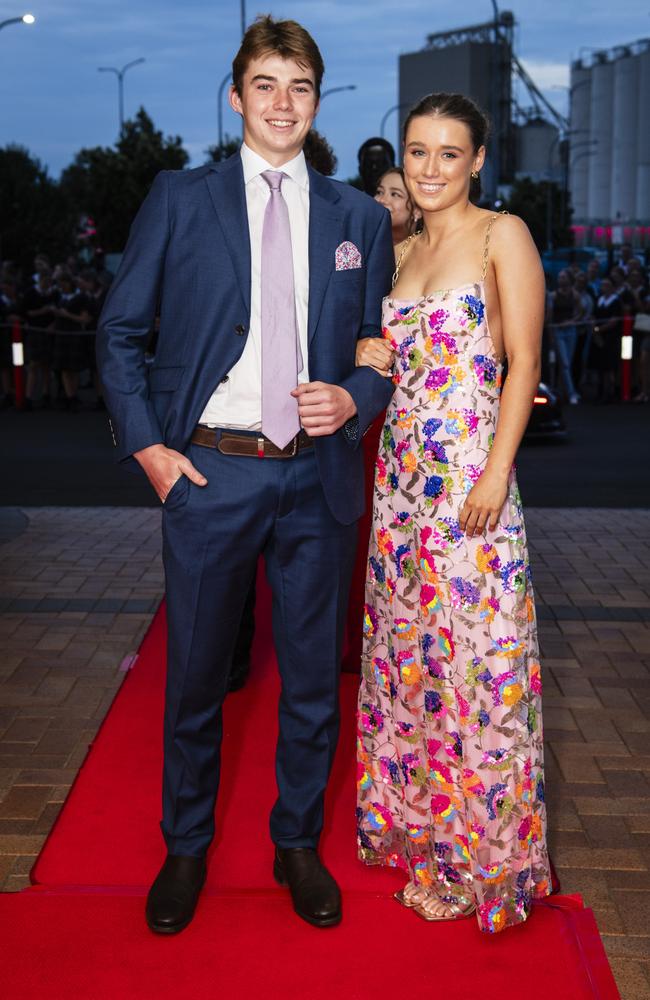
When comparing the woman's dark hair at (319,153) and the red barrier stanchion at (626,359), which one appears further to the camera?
the red barrier stanchion at (626,359)

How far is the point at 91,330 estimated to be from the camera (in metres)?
15.9

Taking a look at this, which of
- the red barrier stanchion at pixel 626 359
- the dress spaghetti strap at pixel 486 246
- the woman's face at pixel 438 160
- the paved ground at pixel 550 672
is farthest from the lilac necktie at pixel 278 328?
A: the red barrier stanchion at pixel 626 359

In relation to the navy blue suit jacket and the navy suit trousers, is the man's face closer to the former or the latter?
the navy blue suit jacket

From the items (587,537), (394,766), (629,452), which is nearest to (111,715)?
(394,766)

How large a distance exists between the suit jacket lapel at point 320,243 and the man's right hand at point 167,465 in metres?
0.44

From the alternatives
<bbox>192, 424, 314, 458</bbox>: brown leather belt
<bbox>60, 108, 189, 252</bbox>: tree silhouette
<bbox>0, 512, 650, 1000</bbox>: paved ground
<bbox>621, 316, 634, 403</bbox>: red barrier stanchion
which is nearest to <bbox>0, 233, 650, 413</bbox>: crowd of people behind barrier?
<bbox>621, 316, 634, 403</bbox>: red barrier stanchion

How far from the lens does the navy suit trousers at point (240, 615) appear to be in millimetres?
2828

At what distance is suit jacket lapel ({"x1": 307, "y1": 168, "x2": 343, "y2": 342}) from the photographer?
283 cm

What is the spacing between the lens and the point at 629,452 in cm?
1197

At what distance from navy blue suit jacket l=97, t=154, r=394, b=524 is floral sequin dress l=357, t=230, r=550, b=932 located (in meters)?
0.17

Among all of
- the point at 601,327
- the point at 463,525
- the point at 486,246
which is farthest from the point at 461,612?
the point at 601,327

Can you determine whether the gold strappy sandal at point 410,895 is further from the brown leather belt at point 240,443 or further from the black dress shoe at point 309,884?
the brown leather belt at point 240,443

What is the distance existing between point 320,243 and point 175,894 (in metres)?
1.68

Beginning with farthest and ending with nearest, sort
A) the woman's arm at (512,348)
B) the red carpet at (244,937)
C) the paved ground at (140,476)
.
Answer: the paved ground at (140,476), the woman's arm at (512,348), the red carpet at (244,937)
